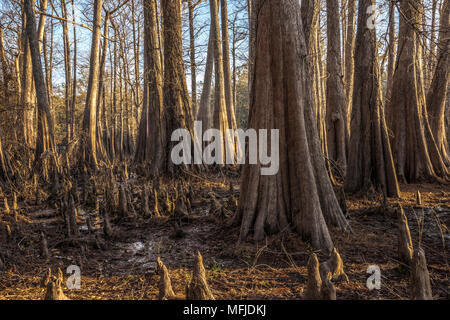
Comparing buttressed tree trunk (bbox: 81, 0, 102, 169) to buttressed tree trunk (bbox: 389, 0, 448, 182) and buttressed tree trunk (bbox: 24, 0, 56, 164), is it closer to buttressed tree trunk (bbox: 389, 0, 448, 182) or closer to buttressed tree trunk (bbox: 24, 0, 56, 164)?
buttressed tree trunk (bbox: 24, 0, 56, 164)

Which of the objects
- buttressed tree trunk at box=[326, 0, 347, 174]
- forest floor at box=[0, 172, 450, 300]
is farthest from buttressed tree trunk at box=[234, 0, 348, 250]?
buttressed tree trunk at box=[326, 0, 347, 174]

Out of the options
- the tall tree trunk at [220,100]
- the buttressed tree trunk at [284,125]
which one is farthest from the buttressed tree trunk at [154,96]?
the buttressed tree trunk at [284,125]

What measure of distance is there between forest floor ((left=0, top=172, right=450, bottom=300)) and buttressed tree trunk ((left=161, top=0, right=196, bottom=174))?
3315 mm

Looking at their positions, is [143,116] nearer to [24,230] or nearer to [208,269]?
[24,230]

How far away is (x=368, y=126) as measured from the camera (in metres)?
5.54

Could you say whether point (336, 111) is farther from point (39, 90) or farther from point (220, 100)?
point (39, 90)

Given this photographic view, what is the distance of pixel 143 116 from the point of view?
1009 centimetres

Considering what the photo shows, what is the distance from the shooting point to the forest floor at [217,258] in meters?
2.41

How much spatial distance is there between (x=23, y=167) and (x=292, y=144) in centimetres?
712

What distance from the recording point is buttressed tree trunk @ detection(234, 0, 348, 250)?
3381mm

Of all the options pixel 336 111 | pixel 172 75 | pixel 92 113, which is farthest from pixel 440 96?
pixel 92 113

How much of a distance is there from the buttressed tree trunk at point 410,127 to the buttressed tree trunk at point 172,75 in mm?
5450

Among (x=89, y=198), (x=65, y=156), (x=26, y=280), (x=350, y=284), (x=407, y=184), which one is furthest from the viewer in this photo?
(x=65, y=156)
